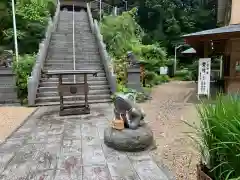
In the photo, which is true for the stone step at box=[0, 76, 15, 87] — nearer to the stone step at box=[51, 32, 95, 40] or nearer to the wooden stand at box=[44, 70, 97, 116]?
the wooden stand at box=[44, 70, 97, 116]

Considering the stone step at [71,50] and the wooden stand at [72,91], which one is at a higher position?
the stone step at [71,50]

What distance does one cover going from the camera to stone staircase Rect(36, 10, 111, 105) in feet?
30.6

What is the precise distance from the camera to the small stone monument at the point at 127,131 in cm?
451

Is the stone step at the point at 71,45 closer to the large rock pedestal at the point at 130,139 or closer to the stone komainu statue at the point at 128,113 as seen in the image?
the stone komainu statue at the point at 128,113

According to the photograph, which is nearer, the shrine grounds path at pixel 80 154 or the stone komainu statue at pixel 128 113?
the shrine grounds path at pixel 80 154

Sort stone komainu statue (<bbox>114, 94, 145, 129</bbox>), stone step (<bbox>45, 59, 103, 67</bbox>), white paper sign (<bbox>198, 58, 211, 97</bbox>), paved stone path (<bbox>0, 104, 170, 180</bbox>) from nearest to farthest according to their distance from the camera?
paved stone path (<bbox>0, 104, 170, 180</bbox>)
stone komainu statue (<bbox>114, 94, 145, 129</bbox>)
white paper sign (<bbox>198, 58, 211, 97</bbox>)
stone step (<bbox>45, 59, 103, 67</bbox>)

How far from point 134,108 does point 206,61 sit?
6.24m

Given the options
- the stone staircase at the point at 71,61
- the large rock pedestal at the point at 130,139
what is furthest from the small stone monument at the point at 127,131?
the stone staircase at the point at 71,61

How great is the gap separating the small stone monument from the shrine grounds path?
14 cm

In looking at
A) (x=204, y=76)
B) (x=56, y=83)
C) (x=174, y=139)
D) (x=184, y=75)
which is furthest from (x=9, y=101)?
(x=184, y=75)

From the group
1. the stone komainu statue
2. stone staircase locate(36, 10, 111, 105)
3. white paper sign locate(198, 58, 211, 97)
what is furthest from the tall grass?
white paper sign locate(198, 58, 211, 97)

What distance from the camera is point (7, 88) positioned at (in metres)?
9.13

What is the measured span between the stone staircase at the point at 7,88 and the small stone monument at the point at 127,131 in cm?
560

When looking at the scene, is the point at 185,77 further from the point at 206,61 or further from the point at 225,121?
the point at 225,121
